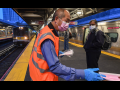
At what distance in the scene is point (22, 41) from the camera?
1573 cm

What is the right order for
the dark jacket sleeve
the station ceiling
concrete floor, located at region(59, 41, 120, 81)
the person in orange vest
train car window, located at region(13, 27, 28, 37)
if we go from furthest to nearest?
train car window, located at region(13, 27, 28, 37) < the station ceiling < concrete floor, located at region(59, 41, 120, 81) < the dark jacket sleeve < the person in orange vest

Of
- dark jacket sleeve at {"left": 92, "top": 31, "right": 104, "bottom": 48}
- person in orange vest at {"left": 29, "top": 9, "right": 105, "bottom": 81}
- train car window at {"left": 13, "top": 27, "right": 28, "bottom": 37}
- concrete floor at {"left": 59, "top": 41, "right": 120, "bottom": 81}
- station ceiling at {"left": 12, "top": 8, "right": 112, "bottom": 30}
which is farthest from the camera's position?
train car window at {"left": 13, "top": 27, "right": 28, "bottom": 37}

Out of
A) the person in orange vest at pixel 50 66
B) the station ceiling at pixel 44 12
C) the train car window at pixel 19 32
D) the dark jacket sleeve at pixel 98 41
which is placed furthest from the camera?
the train car window at pixel 19 32

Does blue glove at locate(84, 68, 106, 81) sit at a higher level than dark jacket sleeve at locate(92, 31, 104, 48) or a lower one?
lower

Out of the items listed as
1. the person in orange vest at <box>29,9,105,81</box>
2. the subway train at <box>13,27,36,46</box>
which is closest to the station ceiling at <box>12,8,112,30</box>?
the subway train at <box>13,27,36,46</box>

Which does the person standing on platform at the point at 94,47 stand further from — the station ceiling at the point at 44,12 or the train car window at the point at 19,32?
the train car window at the point at 19,32

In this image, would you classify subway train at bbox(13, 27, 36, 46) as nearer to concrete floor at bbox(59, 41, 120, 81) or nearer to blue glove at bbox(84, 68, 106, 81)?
concrete floor at bbox(59, 41, 120, 81)

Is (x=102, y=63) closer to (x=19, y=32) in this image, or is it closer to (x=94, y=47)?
(x=94, y=47)

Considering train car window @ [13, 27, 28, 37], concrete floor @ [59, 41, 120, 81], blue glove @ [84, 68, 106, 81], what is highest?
→ train car window @ [13, 27, 28, 37]

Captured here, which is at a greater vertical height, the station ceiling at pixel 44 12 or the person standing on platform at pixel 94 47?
the station ceiling at pixel 44 12

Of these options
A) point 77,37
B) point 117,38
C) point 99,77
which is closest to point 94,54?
point 99,77

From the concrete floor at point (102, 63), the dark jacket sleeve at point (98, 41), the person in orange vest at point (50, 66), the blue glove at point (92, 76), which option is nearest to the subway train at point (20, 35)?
the concrete floor at point (102, 63)

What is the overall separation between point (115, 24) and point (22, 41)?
40.6ft

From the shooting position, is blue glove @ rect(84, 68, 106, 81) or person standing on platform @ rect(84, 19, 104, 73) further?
person standing on platform @ rect(84, 19, 104, 73)
